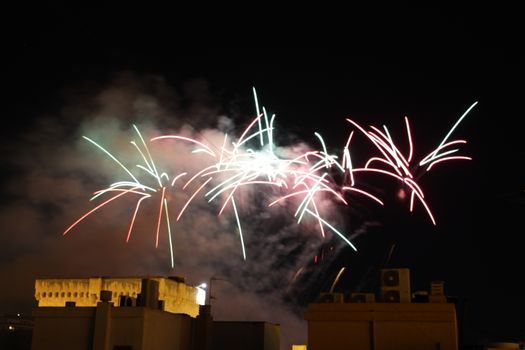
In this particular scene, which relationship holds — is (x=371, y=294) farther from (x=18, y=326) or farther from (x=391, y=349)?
(x=18, y=326)

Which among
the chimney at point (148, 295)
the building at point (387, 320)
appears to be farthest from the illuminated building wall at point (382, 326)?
the chimney at point (148, 295)

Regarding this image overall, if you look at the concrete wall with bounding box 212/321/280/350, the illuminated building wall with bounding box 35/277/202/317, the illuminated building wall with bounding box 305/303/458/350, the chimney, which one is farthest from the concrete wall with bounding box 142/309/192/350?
the illuminated building wall with bounding box 35/277/202/317

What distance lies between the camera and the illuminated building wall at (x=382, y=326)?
990 inches

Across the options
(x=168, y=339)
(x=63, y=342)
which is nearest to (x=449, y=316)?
(x=168, y=339)

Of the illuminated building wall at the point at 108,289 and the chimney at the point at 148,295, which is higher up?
the illuminated building wall at the point at 108,289

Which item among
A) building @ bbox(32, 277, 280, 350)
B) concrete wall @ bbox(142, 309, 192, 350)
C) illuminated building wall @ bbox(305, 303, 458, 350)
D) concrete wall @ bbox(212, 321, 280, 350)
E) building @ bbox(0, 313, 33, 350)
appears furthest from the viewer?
building @ bbox(0, 313, 33, 350)

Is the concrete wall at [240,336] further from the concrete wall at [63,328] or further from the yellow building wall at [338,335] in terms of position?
the yellow building wall at [338,335]

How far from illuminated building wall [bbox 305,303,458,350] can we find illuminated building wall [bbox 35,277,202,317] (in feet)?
54.4

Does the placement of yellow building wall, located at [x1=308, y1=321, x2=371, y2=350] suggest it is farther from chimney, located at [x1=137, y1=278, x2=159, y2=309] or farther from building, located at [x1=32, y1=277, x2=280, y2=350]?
chimney, located at [x1=137, y1=278, x2=159, y2=309]

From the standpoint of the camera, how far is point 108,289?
147 feet

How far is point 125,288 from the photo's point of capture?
148 feet

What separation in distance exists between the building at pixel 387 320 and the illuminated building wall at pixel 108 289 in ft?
54.5

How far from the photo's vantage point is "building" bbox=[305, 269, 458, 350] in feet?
82.6

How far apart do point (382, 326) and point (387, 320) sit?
0.29 meters
